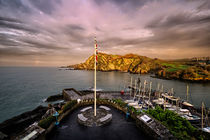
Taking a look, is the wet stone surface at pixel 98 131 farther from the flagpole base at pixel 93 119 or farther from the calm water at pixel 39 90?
the calm water at pixel 39 90

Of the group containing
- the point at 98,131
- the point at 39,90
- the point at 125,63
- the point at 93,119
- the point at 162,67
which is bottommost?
the point at 39,90

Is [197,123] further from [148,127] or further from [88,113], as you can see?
[88,113]

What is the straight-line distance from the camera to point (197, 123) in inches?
754

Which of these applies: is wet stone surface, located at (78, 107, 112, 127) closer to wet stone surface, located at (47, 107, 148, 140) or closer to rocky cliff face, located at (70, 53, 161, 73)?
wet stone surface, located at (47, 107, 148, 140)

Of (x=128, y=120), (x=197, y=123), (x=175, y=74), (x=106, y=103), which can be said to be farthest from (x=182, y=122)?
(x=175, y=74)

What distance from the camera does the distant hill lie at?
82.7 m

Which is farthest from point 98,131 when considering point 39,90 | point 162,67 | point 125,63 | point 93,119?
point 125,63

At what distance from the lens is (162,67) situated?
11819cm

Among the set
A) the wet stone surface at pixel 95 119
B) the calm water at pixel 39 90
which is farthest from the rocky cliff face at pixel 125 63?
the wet stone surface at pixel 95 119

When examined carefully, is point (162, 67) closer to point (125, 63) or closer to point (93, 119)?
point (125, 63)

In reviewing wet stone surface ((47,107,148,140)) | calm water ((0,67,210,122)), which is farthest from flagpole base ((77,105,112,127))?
calm water ((0,67,210,122))

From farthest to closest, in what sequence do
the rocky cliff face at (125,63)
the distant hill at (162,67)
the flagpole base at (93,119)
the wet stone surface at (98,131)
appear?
the rocky cliff face at (125,63), the distant hill at (162,67), the flagpole base at (93,119), the wet stone surface at (98,131)

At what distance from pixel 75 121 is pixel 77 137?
377 centimetres

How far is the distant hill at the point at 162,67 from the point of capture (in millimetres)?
82725
